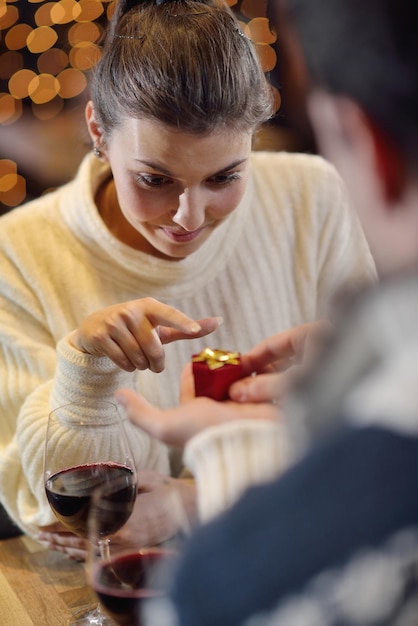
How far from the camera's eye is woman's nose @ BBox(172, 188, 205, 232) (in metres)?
1.32

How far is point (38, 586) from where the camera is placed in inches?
44.8

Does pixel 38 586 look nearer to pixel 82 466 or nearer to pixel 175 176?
pixel 82 466

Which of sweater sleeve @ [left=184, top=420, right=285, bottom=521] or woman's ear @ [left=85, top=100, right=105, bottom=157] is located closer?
sweater sleeve @ [left=184, top=420, right=285, bottom=521]

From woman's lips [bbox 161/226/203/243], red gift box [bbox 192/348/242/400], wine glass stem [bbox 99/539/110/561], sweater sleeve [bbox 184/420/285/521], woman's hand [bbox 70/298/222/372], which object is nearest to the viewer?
sweater sleeve [bbox 184/420/285/521]

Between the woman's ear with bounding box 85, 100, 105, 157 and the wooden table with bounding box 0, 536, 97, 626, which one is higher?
the woman's ear with bounding box 85, 100, 105, 157

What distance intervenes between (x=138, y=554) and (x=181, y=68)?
0.83 m

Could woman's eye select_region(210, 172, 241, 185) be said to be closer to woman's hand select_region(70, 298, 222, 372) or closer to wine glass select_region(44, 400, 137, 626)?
woman's hand select_region(70, 298, 222, 372)

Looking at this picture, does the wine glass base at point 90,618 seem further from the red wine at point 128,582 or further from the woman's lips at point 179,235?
the woman's lips at point 179,235

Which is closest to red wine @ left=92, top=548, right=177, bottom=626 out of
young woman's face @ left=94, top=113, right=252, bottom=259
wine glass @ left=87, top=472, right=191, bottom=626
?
wine glass @ left=87, top=472, right=191, bottom=626

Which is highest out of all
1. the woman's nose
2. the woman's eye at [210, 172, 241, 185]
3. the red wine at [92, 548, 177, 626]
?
the woman's eye at [210, 172, 241, 185]

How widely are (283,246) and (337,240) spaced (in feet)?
0.38

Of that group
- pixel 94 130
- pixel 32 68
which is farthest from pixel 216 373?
pixel 32 68

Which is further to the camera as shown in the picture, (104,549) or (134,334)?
(134,334)

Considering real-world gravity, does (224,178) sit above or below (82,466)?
above
